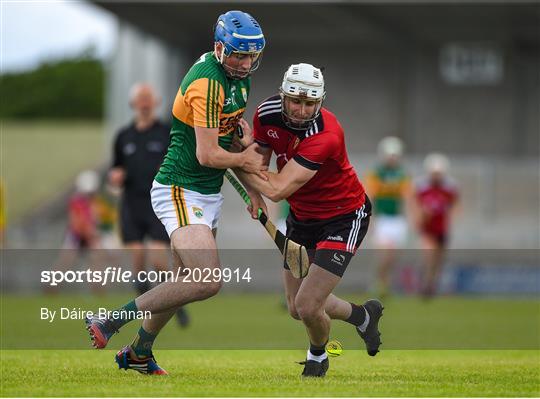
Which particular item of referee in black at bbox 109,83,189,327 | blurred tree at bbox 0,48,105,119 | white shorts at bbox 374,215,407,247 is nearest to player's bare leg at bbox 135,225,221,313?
referee in black at bbox 109,83,189,327

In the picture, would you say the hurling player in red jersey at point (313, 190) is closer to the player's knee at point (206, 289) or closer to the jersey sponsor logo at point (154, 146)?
the player's knee at point (206, 289)

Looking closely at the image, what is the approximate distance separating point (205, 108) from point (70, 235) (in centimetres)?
1554

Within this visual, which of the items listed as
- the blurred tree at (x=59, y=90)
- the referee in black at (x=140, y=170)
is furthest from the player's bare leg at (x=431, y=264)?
the blurred tree at (x=59, y=90)

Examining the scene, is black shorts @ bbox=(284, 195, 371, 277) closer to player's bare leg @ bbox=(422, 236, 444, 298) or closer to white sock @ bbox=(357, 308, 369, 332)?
white sock @ bbox=(357, 308, 369, 332)

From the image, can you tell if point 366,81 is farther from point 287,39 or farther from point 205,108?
point 205,108

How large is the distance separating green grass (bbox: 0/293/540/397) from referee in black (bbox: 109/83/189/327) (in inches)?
43.0

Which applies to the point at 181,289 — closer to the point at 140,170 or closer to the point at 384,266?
the point at 140,170

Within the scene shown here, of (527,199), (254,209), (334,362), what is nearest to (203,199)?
(254,209)

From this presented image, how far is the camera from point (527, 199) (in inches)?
979

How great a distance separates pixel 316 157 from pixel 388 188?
39.6 ft

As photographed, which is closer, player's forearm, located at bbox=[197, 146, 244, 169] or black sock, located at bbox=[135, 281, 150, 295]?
player's forearm, located at bbox=[197, 146, 244, 169]

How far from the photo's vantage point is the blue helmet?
8.28 meters

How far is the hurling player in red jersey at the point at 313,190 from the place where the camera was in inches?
333

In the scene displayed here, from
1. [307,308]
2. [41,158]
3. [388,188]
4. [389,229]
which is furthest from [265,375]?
[41,158]
